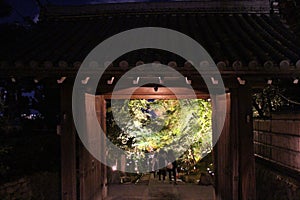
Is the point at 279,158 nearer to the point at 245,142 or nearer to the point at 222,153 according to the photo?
the point at 222,153

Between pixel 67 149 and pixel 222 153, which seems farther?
pixel 222 153

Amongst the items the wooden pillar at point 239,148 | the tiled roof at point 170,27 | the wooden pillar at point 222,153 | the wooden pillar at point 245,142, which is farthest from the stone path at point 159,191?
the tiled roof at point 170,27

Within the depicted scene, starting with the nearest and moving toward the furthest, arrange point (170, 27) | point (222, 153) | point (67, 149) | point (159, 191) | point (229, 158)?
point (67, 149), point (229, 158), point (170, 27), point (222, 153), point (159, 191)

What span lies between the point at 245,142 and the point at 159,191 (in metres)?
5.74

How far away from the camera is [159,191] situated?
38.4 feet

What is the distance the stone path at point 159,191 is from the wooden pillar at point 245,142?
3956mm

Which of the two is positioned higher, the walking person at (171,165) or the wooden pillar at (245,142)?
the wooden pillar at (245,142)

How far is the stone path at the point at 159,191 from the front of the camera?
35.0 ft

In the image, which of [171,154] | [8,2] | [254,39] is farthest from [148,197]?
[8,2]

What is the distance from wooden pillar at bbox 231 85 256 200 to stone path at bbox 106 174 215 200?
13.0ft

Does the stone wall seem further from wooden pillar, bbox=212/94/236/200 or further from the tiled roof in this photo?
the tiled roof

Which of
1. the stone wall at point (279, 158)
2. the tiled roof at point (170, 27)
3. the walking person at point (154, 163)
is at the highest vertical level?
the tiled roof at point (170, 27)

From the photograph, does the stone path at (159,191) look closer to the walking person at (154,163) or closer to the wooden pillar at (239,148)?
the walking person at (154,163)

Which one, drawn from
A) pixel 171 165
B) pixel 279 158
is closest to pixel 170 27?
pixel 279 158
